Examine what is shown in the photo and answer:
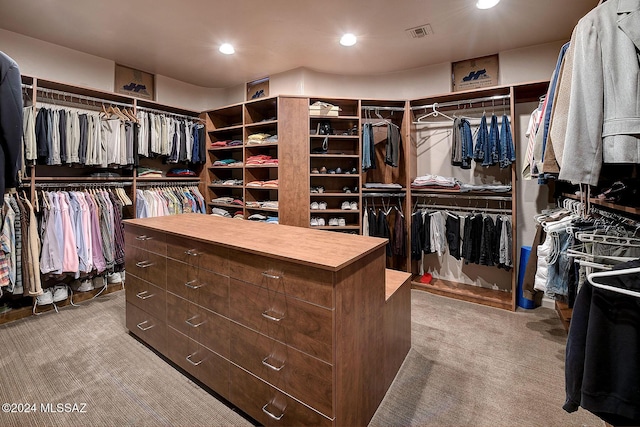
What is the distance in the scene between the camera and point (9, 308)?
281 centimetres

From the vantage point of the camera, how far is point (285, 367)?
1429 millimetres

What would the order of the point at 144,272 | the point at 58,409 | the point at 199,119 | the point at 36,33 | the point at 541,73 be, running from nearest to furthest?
the point at 58,409, the point at 144,272, the point at 36,33, the point at 541,73, the point at 199,119

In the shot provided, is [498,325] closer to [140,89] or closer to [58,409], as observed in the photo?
[58,409]

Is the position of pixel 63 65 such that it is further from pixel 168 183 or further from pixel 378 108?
pixel 378 108

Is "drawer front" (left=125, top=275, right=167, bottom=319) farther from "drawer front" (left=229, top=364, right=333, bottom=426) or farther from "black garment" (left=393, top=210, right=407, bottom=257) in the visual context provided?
"black garment" (left=393, top=210, right=407, bottom=257)

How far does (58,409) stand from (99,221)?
2.05m

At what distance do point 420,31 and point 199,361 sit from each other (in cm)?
337

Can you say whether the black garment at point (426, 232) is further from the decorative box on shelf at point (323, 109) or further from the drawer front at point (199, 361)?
the drawer front at point (199, 361)

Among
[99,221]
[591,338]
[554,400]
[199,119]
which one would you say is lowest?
[554,400]

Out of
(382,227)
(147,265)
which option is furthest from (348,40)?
(147,265)

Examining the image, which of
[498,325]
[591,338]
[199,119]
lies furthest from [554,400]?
[199,119]

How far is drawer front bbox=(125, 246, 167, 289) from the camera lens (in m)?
2.05

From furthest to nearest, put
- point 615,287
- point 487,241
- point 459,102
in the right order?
point 459,102 → point 487,241 → point 615,287

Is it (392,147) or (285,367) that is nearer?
(285,367)
